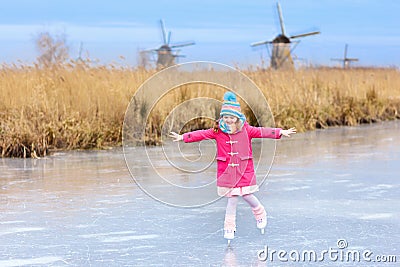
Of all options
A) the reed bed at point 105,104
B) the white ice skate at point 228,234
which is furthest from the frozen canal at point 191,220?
the reed bed at point 105,104

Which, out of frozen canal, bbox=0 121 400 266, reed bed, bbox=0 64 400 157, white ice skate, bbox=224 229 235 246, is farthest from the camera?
reed bed, bbox=0 64 400 157

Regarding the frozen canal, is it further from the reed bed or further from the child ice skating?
the reed bed

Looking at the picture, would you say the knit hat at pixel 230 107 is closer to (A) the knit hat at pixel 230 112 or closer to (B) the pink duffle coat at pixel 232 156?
(A) the knit hat at pixel 230 112

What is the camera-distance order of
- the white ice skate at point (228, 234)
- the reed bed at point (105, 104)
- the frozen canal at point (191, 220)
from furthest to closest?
the reed bed at point (105, 104) < the white ice skate at point (228, 234) < the frozen canal at point (191, 220)

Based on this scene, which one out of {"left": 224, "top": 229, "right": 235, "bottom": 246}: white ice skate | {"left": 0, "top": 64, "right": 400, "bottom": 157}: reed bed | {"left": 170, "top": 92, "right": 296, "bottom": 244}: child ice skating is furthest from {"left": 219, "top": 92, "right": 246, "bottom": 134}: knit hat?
{"left": 0, "top": 64, "right": 400, "bottom": 157}: reed bed

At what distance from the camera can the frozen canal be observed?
433 cm

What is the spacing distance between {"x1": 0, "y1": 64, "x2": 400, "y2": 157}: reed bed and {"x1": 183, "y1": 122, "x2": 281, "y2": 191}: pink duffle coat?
207 inches

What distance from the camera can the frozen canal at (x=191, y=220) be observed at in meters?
4.33

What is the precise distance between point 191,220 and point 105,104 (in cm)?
615

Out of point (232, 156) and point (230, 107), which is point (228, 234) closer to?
point (232, 156)

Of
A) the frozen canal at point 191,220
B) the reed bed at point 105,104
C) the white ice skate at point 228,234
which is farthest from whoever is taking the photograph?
the reed bed at point 105,104

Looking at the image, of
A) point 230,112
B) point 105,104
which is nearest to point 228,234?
point 230,112

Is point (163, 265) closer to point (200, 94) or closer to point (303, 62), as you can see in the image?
point (200, 94)

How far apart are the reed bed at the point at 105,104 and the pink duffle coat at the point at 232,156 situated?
5250mm
